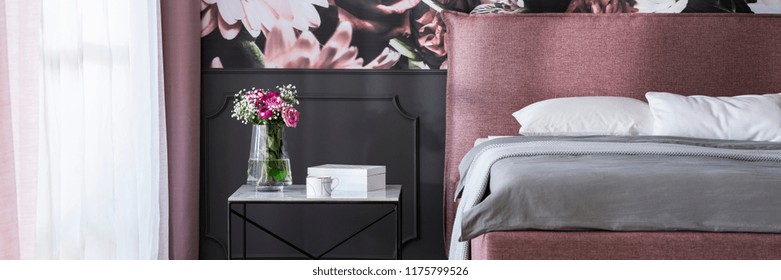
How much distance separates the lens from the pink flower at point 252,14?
3.70 m

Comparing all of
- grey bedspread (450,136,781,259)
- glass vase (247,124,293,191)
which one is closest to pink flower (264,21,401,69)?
→ glass vase (247,124,293,191)

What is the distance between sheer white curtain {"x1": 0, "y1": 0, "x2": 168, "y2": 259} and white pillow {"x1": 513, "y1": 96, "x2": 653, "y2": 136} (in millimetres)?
1484

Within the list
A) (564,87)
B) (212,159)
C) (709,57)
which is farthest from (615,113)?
(212,159)

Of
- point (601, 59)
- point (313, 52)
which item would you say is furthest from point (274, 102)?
point (601, 59)

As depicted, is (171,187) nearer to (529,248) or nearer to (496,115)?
(496,115)

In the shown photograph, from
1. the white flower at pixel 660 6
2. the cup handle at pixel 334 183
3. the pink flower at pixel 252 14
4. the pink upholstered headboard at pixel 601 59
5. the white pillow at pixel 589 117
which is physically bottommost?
the cup handle at pixel 334 183

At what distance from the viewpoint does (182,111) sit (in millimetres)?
3484

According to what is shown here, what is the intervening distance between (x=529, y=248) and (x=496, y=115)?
1756 mm

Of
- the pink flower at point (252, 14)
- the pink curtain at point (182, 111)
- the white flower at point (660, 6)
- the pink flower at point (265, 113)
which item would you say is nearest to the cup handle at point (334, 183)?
the pink flower at point (265, 113)

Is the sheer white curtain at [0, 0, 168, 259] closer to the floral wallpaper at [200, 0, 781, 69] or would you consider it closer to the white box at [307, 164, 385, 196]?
the floral wallpaper at [200, 0, 781, 69]

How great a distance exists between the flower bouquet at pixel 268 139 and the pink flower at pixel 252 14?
0.72 m

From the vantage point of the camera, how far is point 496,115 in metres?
3.64

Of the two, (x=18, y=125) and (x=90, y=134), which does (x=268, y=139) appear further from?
(x=18, y=125)

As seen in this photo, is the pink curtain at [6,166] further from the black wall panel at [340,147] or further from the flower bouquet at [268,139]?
the black wall panel at [340,147]
